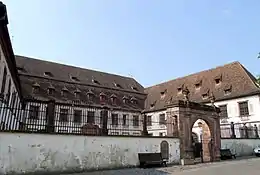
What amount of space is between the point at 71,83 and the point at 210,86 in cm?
2077

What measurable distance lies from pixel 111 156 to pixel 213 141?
992 centimetres

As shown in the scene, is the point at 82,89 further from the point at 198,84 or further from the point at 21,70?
the point at 198,84

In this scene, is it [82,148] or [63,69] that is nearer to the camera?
[82,148]

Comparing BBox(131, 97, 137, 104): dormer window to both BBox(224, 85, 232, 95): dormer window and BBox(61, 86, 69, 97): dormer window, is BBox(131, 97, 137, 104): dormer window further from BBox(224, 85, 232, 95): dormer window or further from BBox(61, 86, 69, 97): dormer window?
BBox(224, 85, 232, 95): dormer window

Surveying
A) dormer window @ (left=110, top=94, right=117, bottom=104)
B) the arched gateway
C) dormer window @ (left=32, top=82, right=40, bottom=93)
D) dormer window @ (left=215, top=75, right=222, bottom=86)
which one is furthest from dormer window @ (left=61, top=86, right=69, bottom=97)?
the arched gateway

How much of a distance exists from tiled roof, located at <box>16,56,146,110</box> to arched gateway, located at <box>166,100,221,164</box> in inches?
850

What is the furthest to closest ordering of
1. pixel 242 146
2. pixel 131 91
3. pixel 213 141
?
pixel 131 91 → pixel 242 146 → pixel 213 141

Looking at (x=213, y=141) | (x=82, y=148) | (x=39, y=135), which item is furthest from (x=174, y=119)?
(x=39, y=135)

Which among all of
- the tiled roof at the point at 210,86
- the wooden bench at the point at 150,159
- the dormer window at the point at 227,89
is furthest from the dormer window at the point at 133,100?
the wooden bench at the point at 150,159

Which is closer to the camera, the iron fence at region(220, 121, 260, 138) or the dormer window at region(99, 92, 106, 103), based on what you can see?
the iron fence at region(220, 121, 260, 138)

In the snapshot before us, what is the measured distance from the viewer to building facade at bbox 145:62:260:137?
3359cm

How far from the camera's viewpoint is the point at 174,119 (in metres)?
19.6

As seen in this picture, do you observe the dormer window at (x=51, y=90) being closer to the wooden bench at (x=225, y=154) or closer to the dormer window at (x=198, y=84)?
the dormer window at (x=198, y=84)

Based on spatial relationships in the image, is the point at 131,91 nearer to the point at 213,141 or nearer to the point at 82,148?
the point at 213,141
